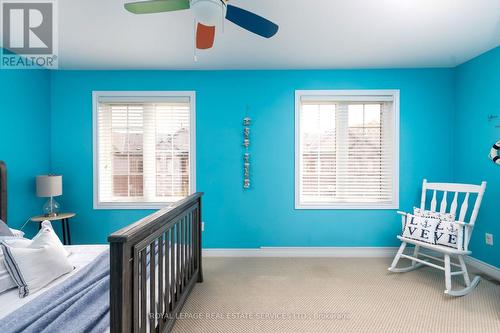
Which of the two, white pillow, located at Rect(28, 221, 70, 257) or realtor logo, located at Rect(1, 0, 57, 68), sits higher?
realtor logo, located at Rect(1, 0, 57, 68)

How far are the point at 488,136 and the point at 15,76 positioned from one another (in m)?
4.95

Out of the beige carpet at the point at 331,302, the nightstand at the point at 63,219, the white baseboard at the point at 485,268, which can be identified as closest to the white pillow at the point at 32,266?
the beige carpet at the point at 331,302

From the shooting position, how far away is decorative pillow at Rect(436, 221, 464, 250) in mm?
2379

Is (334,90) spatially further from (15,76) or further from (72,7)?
(15,76)

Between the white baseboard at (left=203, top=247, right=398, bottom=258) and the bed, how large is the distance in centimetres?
77

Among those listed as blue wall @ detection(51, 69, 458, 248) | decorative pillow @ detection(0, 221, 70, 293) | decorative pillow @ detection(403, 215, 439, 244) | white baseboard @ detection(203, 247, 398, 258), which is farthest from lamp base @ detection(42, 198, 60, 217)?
decorative pillow @ detection(403, 215, 439, 244)

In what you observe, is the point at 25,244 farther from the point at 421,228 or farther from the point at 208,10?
the point at 421,228

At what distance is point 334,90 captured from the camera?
3260mm

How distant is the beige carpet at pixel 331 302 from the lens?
6.34 ft

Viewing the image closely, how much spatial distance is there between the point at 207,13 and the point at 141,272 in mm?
1323

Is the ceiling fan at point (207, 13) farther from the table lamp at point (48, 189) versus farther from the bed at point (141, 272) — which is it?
the table lamp at point (48, 189)

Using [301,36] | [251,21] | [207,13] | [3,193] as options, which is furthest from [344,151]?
[3,193]

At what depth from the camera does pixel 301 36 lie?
2406 millimetres

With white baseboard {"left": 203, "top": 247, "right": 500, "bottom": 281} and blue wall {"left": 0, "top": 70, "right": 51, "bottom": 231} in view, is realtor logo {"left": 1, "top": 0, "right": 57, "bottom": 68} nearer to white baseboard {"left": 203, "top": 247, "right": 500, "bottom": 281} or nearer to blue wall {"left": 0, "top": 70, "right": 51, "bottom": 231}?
blue wall {"left": 0, "top": 70, "right": 51, "bottom": 231}
